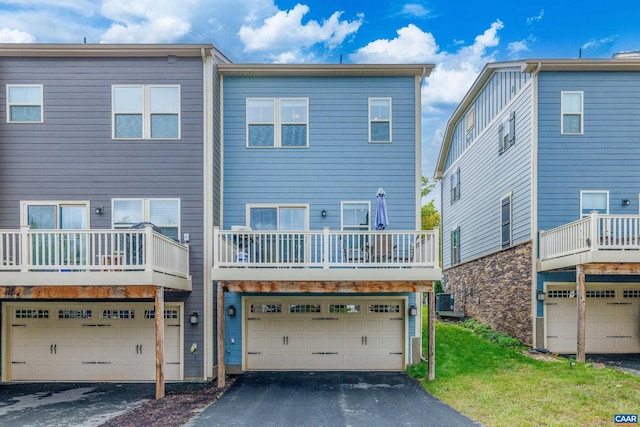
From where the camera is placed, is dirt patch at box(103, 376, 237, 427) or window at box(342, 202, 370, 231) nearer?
dirt patch at box(103, 376, 237, 427)

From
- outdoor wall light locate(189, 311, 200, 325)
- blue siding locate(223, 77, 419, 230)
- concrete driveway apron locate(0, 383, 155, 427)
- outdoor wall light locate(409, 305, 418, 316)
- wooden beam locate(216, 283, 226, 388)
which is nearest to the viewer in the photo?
concrete driveway apron locate(0, 383, 155, 427)

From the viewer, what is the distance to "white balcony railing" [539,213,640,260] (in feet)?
35.9

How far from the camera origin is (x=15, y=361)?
38.8 feet

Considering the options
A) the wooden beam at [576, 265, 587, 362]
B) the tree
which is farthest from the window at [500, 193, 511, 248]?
the tree

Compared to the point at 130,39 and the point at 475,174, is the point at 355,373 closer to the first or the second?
the point at 475,174

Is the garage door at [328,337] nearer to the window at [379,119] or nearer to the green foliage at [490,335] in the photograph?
the green foliage at [490,335]

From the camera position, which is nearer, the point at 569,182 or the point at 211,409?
the point at 211,409

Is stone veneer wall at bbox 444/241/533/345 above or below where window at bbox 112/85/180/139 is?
below

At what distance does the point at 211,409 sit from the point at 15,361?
20.5 ft

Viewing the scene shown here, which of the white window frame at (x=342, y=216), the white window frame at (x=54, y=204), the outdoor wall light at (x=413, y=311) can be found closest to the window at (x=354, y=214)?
the white window frame at (x=342, y=216)

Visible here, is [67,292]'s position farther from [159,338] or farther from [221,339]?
[221,339]

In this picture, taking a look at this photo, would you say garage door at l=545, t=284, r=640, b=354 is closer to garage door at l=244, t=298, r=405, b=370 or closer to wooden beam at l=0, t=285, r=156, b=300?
garage door at l=244, t=298, r=405, b=370

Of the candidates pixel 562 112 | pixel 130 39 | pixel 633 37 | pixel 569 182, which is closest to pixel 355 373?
pixel 569 182

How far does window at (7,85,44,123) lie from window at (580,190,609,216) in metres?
14.4
